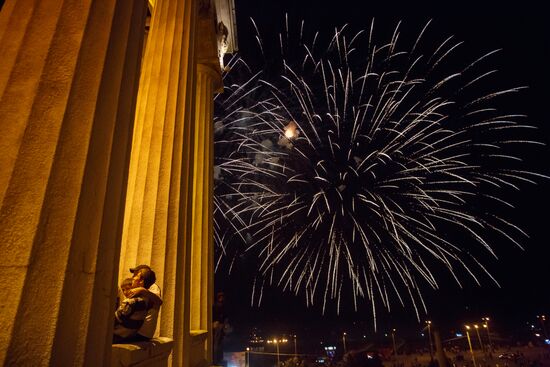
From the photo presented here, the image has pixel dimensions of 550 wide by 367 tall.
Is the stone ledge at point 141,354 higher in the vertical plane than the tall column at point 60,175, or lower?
lower

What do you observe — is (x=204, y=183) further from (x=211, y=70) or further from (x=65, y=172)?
(x=65, y=172)

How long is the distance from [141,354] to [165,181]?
374cm

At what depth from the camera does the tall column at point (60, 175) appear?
2811 millimetres

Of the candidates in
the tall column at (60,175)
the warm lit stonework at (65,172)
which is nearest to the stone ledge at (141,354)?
the warm lit stonework at (65,172)

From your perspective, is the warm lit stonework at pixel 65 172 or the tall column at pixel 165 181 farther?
the tall column at pixel 165 181

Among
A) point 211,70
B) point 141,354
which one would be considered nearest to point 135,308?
point 141,354

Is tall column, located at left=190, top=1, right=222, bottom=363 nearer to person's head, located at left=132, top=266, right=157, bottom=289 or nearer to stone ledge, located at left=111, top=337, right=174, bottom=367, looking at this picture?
stone ledge, located at left=111, top=337, right=174, bottom=367

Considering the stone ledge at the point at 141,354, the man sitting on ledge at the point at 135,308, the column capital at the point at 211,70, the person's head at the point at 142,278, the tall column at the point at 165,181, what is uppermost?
the column capital at the point at 211,70

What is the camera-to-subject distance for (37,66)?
3553 millimetres

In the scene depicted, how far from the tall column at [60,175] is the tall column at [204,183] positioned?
705 cm

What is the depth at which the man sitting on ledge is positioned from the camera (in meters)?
4.62

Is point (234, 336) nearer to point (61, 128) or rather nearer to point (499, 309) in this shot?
point (499, 309)

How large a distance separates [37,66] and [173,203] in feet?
13.9

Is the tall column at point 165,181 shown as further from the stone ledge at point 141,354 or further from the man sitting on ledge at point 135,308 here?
the man sitting on ledge at point 135,308
